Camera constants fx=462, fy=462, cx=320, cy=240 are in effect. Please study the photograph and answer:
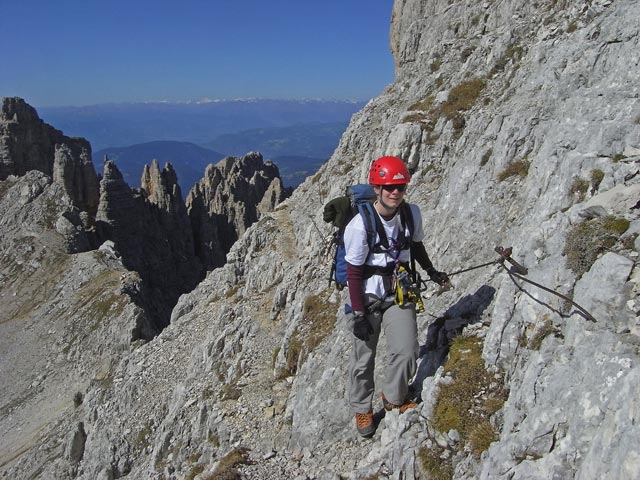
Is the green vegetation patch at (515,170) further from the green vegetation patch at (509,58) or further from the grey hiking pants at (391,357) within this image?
the green vegetation patch at (509,58)

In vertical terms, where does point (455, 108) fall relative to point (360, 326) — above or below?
above

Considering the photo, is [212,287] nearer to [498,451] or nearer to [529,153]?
[529,153]

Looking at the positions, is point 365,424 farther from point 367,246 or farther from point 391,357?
point 367,246

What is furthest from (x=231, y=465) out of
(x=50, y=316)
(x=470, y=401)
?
(x=50, y=316)

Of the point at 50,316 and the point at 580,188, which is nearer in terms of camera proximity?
the point at 580,188

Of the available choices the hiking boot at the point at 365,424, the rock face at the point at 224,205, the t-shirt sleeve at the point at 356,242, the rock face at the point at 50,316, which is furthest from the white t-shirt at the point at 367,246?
the rock face at the point at 224,205

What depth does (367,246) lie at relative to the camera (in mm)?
9375

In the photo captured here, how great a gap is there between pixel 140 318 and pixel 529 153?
165ft

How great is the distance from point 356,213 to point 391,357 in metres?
3.20

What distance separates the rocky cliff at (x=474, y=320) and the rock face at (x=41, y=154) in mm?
74920

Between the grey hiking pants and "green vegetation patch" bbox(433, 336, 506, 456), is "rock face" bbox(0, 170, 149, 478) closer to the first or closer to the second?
the grey hiking pants

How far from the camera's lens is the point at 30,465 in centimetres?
3988

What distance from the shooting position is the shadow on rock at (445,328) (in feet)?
36.2

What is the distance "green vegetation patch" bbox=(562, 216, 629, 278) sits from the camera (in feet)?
26.5
